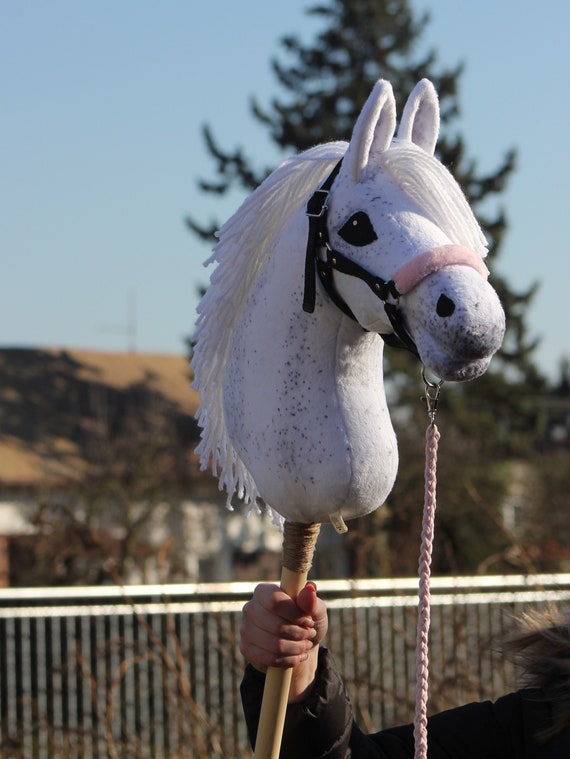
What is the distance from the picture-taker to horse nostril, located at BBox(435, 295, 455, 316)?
134 centimetres

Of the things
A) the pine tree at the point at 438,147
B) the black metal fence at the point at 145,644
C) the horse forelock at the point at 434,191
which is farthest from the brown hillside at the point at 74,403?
the horse forelock at the point at 434,191

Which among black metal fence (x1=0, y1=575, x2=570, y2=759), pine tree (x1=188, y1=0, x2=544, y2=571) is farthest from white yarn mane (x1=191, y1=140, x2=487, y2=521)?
pine tree (x1=188, y1=0, x2=544, y2=571)

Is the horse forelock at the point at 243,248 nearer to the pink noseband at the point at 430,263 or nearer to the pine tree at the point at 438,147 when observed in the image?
the pink noseband at the point at 430,263

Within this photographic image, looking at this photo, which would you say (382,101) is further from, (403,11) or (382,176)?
(403,11)

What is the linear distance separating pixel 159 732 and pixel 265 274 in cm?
522

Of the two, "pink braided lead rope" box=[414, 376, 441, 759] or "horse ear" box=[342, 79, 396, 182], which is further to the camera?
"pink braided lead rope" box=[414, 376, 441, 759]

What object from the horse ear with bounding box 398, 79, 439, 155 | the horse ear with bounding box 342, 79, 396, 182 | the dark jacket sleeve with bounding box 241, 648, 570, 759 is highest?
the horse ear with bounding box 398, 79, 439, 155

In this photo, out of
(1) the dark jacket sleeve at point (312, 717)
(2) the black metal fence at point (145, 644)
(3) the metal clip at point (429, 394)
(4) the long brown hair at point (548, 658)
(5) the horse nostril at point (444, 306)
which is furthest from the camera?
(2) the black metal fence at point (145, 644)

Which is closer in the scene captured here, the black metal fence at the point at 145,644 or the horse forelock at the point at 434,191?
the horse forelock at the point at 434,191

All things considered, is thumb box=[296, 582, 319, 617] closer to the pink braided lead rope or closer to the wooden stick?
the wooden stick

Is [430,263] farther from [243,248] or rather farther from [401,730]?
[401,730]

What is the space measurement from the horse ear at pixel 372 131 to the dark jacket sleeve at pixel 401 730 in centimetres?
79

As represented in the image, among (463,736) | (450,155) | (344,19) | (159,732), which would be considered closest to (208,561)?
(450,155)

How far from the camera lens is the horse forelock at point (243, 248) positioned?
166 cm
